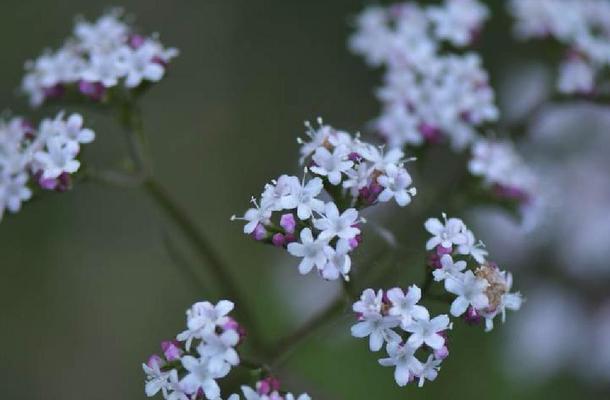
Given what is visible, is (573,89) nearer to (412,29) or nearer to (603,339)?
(412,29)

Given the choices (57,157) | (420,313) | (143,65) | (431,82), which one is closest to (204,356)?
(420,313)

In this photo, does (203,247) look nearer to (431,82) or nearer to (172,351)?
(172,351)

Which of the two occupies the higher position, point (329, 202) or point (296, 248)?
point (329, 202)

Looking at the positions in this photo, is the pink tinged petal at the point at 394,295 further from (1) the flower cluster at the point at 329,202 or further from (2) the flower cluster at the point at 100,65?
(2) the flower cluster at the point at 100,65

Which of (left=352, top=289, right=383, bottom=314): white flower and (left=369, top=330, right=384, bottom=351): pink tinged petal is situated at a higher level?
(left=352, top=289, right=383, bottom=314): white flower

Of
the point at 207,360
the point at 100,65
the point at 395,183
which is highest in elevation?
the point at 100,65

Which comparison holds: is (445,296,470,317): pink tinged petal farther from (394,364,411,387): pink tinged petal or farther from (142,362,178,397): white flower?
(142,362,178,397): white flower

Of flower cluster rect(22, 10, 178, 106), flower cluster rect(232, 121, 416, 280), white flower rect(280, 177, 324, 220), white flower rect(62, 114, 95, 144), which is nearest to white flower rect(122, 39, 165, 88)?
flower cluster rect(22, 10, 178, 106)
